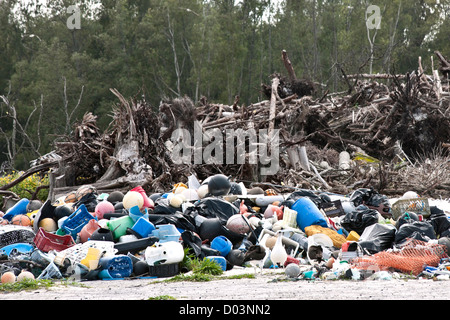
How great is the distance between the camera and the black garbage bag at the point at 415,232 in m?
5.96

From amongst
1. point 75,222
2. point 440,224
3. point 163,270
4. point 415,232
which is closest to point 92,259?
point 163,270

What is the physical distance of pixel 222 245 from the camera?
5988mm

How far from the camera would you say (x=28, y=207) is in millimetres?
8609

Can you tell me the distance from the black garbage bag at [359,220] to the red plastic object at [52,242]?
3258mm

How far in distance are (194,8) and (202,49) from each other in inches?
96.0

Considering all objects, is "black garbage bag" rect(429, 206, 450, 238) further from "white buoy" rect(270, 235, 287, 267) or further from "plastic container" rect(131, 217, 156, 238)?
"plastic container" rect(131, 217, 156, 238)

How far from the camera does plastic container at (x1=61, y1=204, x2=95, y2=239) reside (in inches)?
257

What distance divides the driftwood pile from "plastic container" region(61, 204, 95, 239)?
313 cm

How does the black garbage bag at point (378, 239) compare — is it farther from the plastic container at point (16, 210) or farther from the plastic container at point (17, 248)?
the plastic container at point (16, 210)

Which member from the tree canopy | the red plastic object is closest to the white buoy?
the red plastic object

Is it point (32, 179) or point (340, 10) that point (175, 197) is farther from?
point (340, 10)

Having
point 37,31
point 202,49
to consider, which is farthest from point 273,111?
point 37,31

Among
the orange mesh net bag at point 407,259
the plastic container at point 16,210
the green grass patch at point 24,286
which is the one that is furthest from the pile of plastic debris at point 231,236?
the plastic container at point 16,210

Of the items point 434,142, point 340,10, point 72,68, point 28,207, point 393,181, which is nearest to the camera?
point 28,207
